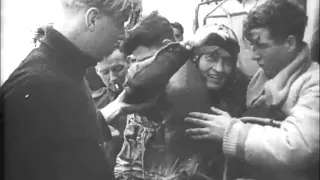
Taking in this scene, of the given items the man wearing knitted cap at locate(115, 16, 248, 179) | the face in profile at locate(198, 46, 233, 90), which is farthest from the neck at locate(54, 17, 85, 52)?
the face in profile at locate(198, 46, 233, 90)

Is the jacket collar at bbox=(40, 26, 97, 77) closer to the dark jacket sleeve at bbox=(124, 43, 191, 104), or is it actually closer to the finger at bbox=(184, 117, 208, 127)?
the dark jacket sleeve at bbox=(124, 43, 191, 104)

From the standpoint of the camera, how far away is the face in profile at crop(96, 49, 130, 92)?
3.42 meters

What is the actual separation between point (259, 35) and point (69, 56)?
4.46ft

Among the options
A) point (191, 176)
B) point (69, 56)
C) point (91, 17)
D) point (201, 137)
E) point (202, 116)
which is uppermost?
point (91, 17)

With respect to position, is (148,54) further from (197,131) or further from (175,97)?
(197,131)

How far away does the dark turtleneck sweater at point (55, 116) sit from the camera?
3349mm

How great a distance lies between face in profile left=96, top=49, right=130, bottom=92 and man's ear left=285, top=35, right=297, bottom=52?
1.12 m

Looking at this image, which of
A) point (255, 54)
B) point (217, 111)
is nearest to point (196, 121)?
point (217, 111)

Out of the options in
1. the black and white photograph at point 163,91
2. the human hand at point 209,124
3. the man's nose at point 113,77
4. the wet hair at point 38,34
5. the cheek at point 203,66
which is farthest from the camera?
the wet hair at point 38,34

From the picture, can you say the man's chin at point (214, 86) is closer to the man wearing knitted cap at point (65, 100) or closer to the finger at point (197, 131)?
the finger at point (197, 131)

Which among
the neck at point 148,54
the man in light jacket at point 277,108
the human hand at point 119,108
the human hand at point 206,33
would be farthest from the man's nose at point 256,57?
the human hand at point 119,108

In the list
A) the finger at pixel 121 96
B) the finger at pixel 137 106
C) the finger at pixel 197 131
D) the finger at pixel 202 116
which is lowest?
the finger at pixel 197 131

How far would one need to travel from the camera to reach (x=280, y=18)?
2916 millimetres

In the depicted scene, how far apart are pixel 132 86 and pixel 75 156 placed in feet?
2.07
